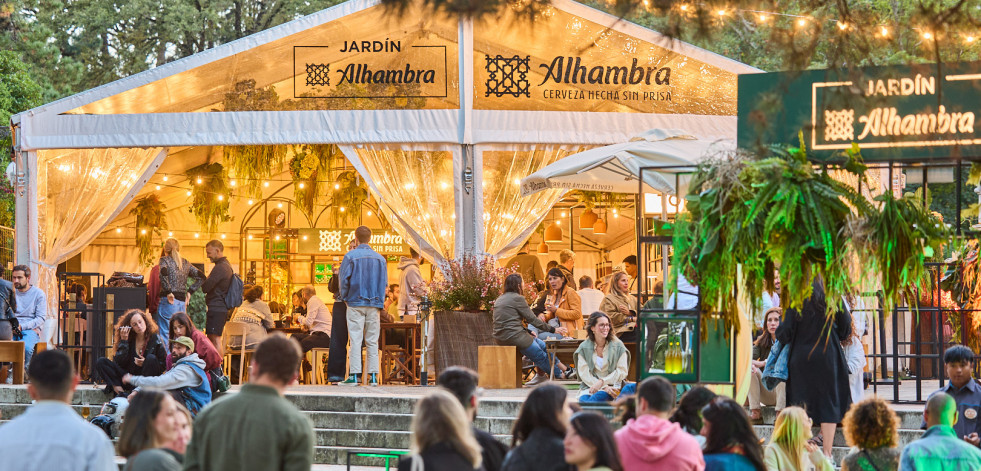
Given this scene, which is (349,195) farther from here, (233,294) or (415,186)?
(233,294)

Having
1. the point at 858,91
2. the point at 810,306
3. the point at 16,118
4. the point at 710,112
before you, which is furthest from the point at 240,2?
the point at 858,91

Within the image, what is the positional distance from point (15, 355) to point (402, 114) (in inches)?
198

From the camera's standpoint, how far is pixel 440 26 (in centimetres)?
1478

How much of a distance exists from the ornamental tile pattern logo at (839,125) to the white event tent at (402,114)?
8.02 m

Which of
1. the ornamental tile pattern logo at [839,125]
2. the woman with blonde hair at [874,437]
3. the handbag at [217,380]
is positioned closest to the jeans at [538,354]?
the handbag at [217,380]

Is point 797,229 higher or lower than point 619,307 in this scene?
higher

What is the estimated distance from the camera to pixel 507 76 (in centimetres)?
1490

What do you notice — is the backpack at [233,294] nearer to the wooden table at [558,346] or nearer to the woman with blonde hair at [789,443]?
the wooden table at [558,346]

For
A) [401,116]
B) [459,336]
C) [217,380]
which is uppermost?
[401,116]

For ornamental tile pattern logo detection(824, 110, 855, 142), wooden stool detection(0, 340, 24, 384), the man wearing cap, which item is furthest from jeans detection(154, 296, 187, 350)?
ornamental tile pattern logo detection(824, 110, 855, 142)

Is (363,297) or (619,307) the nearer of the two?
(619,307)

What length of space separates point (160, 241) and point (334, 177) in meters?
3.04

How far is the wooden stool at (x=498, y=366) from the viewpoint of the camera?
12242 millimetres

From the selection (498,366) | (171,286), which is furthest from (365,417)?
(171,286)
